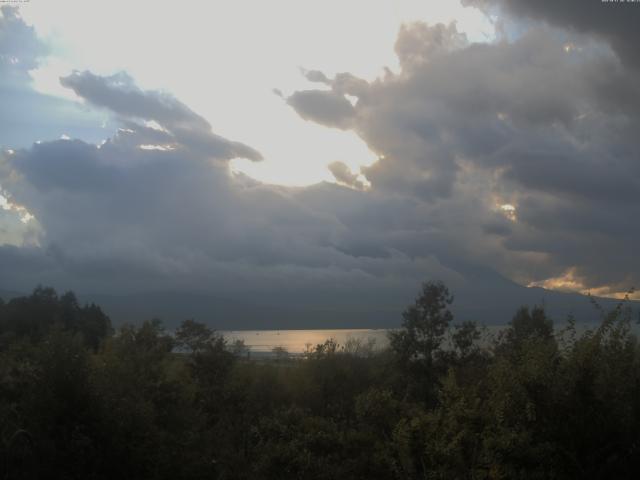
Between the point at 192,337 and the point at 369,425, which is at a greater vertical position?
the point at 192,337

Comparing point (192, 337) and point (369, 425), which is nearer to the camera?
point (369, 425)

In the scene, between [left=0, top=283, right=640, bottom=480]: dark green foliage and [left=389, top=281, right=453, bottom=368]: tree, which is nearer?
[left=0, top=283, right=640, bottom=480]: dark green foliage

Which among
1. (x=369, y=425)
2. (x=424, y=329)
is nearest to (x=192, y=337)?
(x=424, y=329)

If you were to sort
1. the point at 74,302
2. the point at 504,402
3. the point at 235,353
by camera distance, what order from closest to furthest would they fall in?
the point at 504,402 < the point at 235,353 < the point at 74,302

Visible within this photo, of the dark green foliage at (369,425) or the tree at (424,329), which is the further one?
the tree at (424,329)

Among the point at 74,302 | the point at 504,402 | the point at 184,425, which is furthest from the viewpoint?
the point at 74,302

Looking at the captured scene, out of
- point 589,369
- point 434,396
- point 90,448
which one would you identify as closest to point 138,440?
point 90,448

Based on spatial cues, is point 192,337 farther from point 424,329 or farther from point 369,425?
point 369,425

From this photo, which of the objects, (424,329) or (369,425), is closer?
(369,425)

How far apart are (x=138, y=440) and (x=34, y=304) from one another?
247 ft

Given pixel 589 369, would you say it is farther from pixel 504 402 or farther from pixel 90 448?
pixel 90 448

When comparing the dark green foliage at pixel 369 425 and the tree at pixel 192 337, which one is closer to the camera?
the dark green foliage at pixel 369 425

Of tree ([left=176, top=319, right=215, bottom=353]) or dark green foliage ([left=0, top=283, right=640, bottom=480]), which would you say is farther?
tree ([left=176, top=319, right=215, bottom=353])

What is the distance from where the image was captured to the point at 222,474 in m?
18.8
